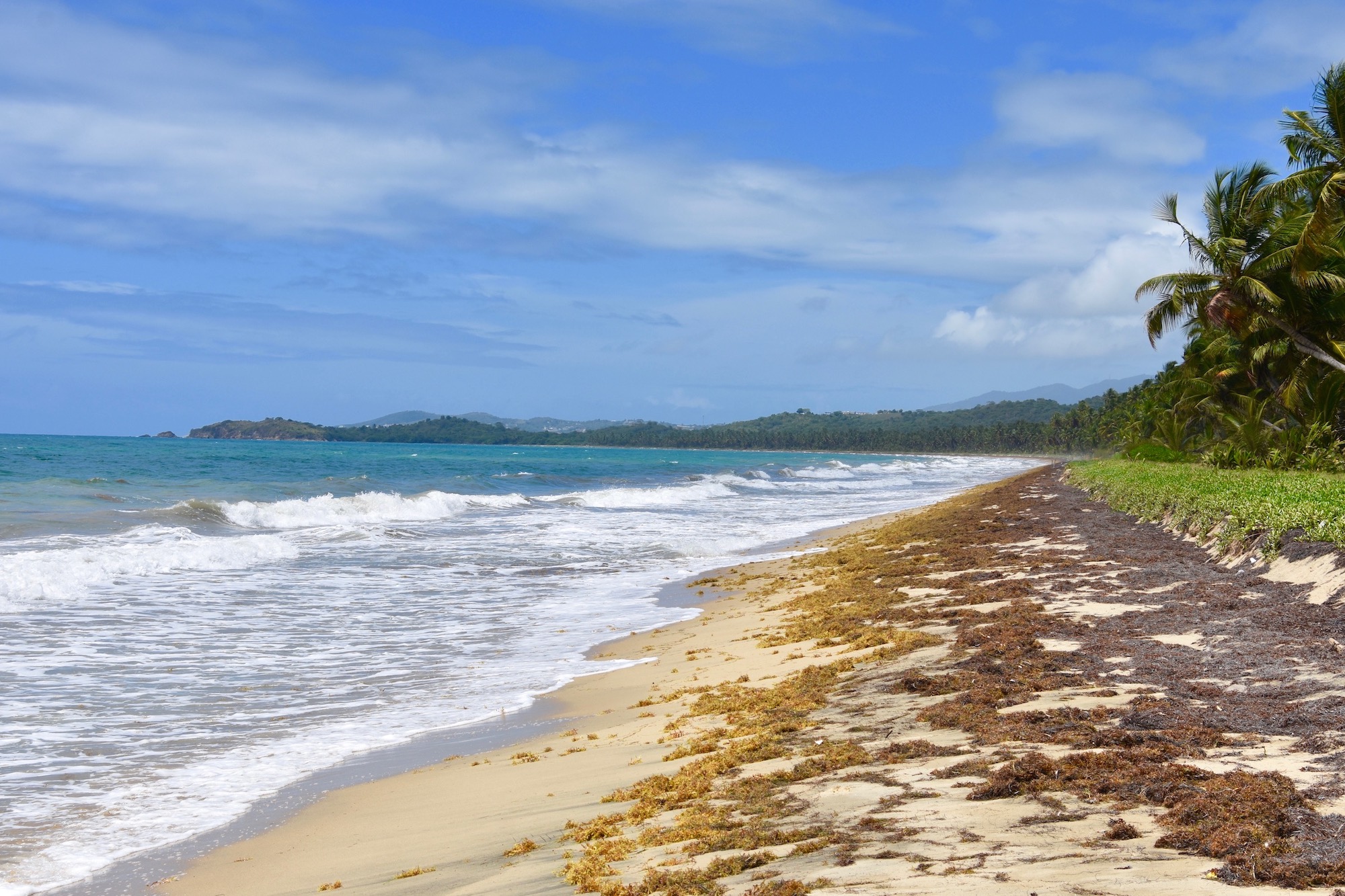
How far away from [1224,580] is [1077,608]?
79.8 inches

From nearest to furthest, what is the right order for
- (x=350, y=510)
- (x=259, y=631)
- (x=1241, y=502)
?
(x=259, y=631) < (x=1241, y=502) < (x=350, y=510)

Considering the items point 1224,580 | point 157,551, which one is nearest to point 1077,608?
point 1224,580

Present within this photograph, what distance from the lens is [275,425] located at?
194 m

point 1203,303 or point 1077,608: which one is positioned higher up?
point 1203,303

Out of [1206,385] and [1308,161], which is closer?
[1308,161]

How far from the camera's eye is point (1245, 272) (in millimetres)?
26047

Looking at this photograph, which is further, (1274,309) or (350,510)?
(350,510)

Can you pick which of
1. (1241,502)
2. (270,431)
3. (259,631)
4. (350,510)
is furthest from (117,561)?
(270,431)

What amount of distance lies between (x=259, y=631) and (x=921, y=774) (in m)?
9.45

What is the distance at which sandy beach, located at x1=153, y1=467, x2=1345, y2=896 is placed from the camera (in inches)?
153

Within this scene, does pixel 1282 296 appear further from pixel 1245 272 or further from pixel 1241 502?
pixel 1241 502

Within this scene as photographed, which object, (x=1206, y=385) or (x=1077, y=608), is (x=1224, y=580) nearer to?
(x=1077, y=608)

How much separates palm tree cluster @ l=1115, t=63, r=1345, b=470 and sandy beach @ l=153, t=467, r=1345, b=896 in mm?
15145

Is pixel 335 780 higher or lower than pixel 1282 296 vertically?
lower
